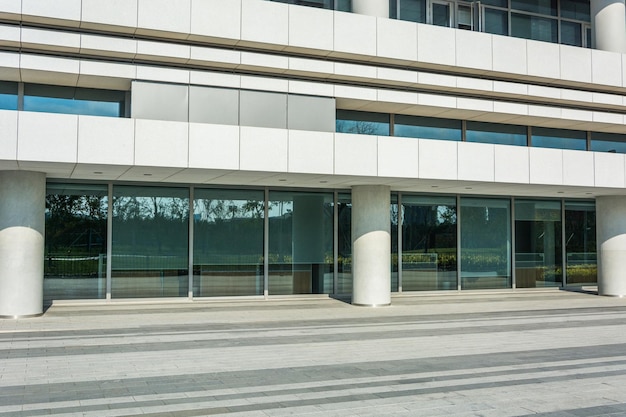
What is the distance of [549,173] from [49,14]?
51.0ft

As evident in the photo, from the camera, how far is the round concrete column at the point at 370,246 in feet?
67.5

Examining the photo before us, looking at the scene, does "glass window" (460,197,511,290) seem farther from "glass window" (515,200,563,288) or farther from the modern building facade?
"glass window" (515,200,563,288)

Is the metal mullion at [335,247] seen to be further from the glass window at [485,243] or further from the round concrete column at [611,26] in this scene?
the round concrete column at [611,26]

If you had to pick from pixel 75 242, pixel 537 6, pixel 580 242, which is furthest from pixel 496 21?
pixel 75 242

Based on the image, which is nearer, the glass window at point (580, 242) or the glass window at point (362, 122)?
the glass window at point (362, 122)

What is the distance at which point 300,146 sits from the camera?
718 inches

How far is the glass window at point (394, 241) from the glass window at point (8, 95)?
12917 mm

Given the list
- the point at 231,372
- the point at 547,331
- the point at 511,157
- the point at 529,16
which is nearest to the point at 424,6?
the point at 529,16

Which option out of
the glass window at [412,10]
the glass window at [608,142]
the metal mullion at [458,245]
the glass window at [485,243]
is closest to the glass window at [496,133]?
the metal mullion at [458,245]

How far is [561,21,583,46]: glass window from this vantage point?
26.0 meters

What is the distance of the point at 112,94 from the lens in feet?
Answer: 61.1

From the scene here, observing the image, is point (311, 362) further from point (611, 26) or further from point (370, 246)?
point (611, 26)

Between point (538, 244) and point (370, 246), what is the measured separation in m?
9.83

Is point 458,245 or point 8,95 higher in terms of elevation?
point 8,95
